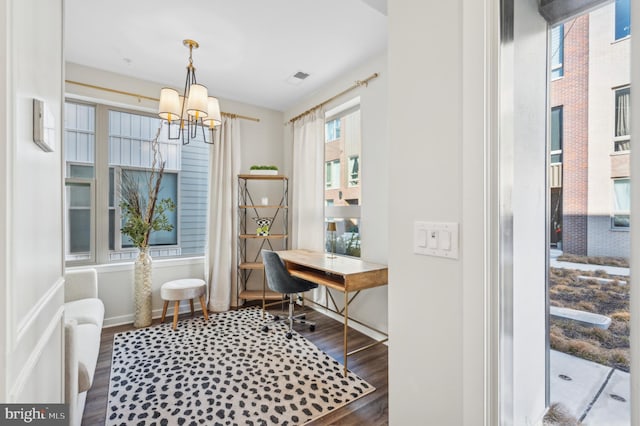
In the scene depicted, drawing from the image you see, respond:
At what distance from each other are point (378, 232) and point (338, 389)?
55.0 inches

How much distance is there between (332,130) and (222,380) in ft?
9.35

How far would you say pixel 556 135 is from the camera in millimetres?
782

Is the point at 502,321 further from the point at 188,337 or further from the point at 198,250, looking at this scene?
the point at 198,250

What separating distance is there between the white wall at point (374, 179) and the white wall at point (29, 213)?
2.27 m

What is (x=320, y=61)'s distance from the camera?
286cm

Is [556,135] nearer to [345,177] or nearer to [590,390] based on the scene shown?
[590,390]

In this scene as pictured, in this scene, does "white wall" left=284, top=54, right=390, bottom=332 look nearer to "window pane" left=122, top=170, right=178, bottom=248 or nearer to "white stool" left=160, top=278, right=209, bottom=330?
"white stool" left=160, top=278, right=209, bottom=330

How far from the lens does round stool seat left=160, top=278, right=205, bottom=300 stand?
296 centimetres

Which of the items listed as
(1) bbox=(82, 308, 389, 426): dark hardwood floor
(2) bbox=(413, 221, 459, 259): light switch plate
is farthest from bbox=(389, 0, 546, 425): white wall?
(1) bbox=(82, 308, 389, 426): dark hardwood floor

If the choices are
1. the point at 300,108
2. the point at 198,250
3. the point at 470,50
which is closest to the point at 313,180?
the point at 300,108

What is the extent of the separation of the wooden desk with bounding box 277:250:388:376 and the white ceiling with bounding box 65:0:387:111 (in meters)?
1.98

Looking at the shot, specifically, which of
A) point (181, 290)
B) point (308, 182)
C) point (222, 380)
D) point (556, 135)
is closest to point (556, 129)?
A: point (556, 135)

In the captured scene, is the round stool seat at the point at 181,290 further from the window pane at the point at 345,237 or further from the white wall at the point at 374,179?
the white wall at the point at 374,179

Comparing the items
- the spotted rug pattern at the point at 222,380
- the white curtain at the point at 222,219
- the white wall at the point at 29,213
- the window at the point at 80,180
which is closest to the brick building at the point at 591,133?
the white wall at the point at 29,213
